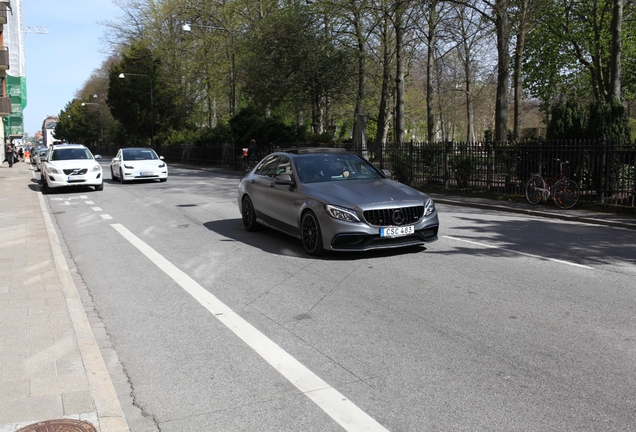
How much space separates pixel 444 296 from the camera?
257 inches

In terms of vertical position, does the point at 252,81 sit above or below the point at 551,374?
above

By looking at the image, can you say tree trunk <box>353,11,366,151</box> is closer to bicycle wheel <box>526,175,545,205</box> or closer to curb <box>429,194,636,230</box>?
curb <box>429,194,636,230</box>

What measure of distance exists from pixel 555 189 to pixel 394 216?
8191mm

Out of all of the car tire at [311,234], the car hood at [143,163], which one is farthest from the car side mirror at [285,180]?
the car hood at [143,163]

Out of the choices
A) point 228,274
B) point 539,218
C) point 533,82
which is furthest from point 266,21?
point 228,274

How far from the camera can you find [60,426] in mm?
3508

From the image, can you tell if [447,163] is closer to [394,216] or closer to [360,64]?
[394,216]

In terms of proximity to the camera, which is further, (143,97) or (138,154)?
(143,97)

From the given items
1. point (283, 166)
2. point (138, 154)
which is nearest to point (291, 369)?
point (283, 166)

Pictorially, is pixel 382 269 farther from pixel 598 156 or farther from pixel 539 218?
pixel 598 156

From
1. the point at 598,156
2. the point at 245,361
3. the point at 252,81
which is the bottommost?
the point at 245,361

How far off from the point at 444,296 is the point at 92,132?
343 feet

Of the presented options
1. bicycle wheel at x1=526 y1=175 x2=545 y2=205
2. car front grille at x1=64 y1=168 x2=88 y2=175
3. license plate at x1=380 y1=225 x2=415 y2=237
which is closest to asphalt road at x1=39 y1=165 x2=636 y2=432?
license plate at x1=380 y1=225 x2=415 y2=237

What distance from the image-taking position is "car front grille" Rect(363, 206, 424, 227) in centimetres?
826
